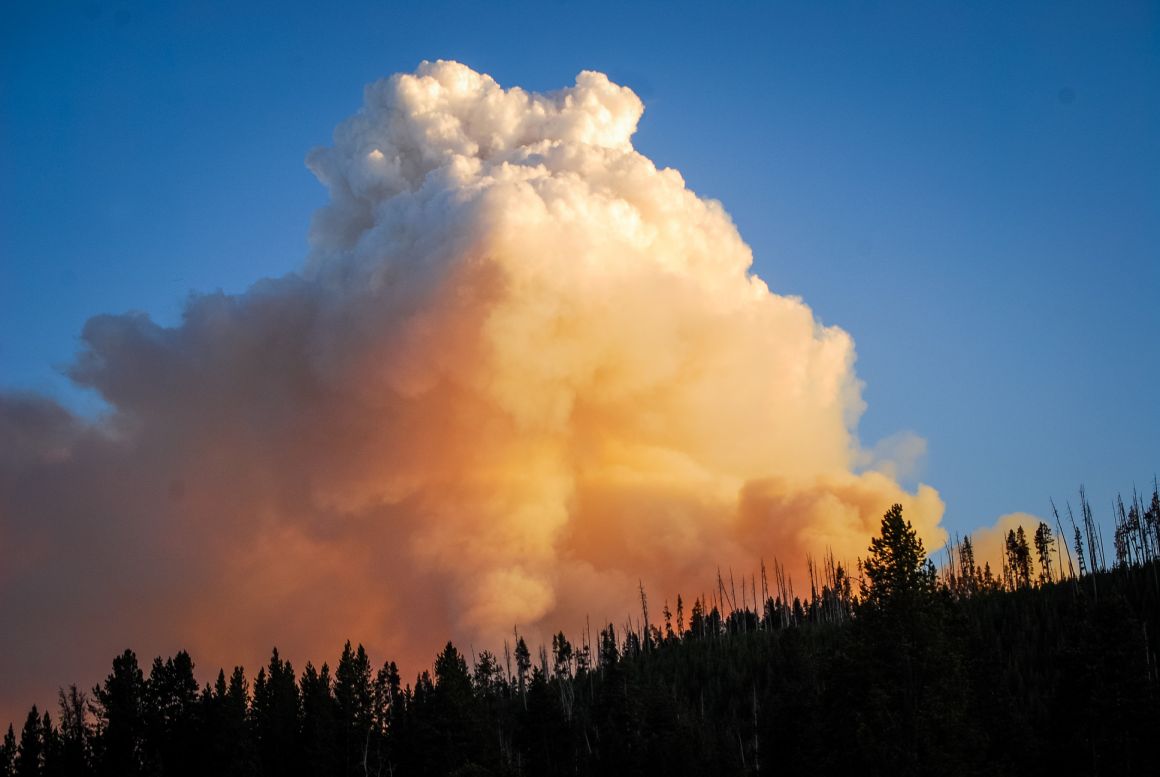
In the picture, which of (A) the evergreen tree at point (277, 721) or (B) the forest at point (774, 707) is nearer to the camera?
(B) the forest at point (774, 707)

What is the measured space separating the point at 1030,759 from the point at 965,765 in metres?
33.2

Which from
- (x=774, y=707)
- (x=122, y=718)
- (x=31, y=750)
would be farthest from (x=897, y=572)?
(x=31, y=750)

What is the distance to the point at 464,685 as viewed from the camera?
10369 centimetres

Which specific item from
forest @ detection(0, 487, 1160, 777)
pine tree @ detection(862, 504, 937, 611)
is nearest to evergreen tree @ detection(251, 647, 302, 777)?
forest @ detection(0, 487, 1160, 777)

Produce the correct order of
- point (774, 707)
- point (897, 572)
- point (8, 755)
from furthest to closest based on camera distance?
point (8, 755) → point (774, 707) → point (897, 572)

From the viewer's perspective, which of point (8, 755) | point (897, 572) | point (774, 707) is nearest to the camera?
point (897, 572)

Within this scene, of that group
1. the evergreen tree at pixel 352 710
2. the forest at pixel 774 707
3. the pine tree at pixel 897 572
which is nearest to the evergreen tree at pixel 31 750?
Answer: the forest at pixel 774 707

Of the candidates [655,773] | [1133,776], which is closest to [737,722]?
[655,773]

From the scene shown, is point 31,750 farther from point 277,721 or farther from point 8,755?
point 277,721

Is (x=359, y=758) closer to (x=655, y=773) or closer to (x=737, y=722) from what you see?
(x=655, y=773)

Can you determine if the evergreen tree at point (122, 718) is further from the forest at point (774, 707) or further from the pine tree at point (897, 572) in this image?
the pine tree at point (897, 572)

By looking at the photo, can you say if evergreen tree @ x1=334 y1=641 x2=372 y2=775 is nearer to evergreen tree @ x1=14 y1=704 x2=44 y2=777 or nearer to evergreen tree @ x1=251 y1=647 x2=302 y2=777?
evergreen tree @ x1=251 y1=647 x2=302 y2=777

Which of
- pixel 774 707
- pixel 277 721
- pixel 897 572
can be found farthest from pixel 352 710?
pixel 897 572

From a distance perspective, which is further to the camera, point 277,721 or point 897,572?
point 277,721
